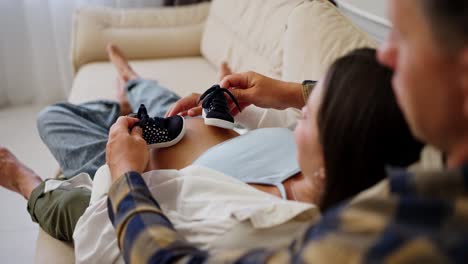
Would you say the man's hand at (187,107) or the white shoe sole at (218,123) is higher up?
the white shoe sole at (218,123)

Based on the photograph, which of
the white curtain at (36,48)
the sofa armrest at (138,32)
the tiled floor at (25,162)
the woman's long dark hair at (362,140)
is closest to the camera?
the woman's long dark hair at (362,140)

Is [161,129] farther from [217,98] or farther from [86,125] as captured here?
[86,125]

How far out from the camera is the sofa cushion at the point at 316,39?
1.54 m

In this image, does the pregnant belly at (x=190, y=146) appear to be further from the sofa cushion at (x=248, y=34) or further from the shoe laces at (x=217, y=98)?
the sofa cushion at (x=248, y=34)

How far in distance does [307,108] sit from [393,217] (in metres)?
0.45

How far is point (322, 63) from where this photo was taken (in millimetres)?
1543

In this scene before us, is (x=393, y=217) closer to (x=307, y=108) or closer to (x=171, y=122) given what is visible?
(x=307, y=108)

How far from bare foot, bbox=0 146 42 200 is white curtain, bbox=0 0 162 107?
4.70ft

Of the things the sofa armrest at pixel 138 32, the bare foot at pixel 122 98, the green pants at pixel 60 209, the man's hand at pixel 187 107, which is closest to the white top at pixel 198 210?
the green pants at pixel 60 209

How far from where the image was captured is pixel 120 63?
2.28 m

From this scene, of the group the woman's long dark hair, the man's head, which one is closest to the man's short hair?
the man's head

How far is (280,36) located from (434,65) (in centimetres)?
138

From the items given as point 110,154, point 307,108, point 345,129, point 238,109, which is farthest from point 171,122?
point 345,129

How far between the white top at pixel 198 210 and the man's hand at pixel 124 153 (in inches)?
1.6
